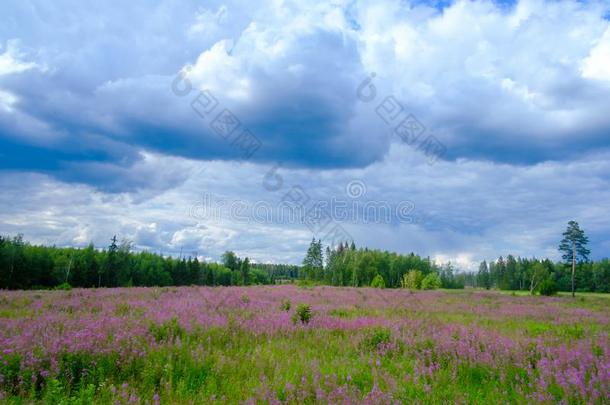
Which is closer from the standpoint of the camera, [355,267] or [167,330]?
[167,330]

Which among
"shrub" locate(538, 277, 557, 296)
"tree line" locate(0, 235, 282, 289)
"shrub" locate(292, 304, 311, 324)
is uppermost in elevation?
"shrub" locate(292, 304, 311, 324)

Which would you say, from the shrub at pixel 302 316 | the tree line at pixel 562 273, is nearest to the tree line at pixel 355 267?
the tree line at pixel 562 273

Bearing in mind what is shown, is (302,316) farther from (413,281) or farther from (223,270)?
(223,270)

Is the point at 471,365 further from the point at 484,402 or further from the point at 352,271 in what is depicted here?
the point at 352,271

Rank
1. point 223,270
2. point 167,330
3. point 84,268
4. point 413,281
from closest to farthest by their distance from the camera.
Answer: point 167,330
point 413,281
point 84,268
point 223,270

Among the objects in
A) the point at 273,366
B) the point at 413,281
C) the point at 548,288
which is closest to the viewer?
the point at 273,366

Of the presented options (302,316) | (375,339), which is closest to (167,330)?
(302,316)

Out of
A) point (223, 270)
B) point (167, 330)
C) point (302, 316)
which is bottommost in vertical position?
point (223, 270)

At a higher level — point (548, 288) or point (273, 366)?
point (273, 366)

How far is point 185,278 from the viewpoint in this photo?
10369 centimetres

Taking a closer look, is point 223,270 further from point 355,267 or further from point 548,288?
point 548,288

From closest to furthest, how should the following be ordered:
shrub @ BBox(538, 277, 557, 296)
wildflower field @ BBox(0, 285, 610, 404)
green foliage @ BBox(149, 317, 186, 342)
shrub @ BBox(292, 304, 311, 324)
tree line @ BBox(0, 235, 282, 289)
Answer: wildflower field @ BBox(0, 285, 610, 404) < green foliage @ BBox(149, 317, 186, 342) < shrub @ BBox(292, 304, 311, 324) < shrub @ BBox(538, 277, 557, 296) < tree line @ BBox(0, 235, 282, 289)

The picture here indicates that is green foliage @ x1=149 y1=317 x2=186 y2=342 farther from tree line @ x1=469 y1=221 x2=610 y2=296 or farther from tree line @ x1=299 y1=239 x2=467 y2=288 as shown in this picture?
tree line @ x1=299 y1=239 x2=467 y2=288

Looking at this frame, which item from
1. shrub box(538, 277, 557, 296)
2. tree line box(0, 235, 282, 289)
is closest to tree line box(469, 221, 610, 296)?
shrub box(538, 277, 557, 296)
